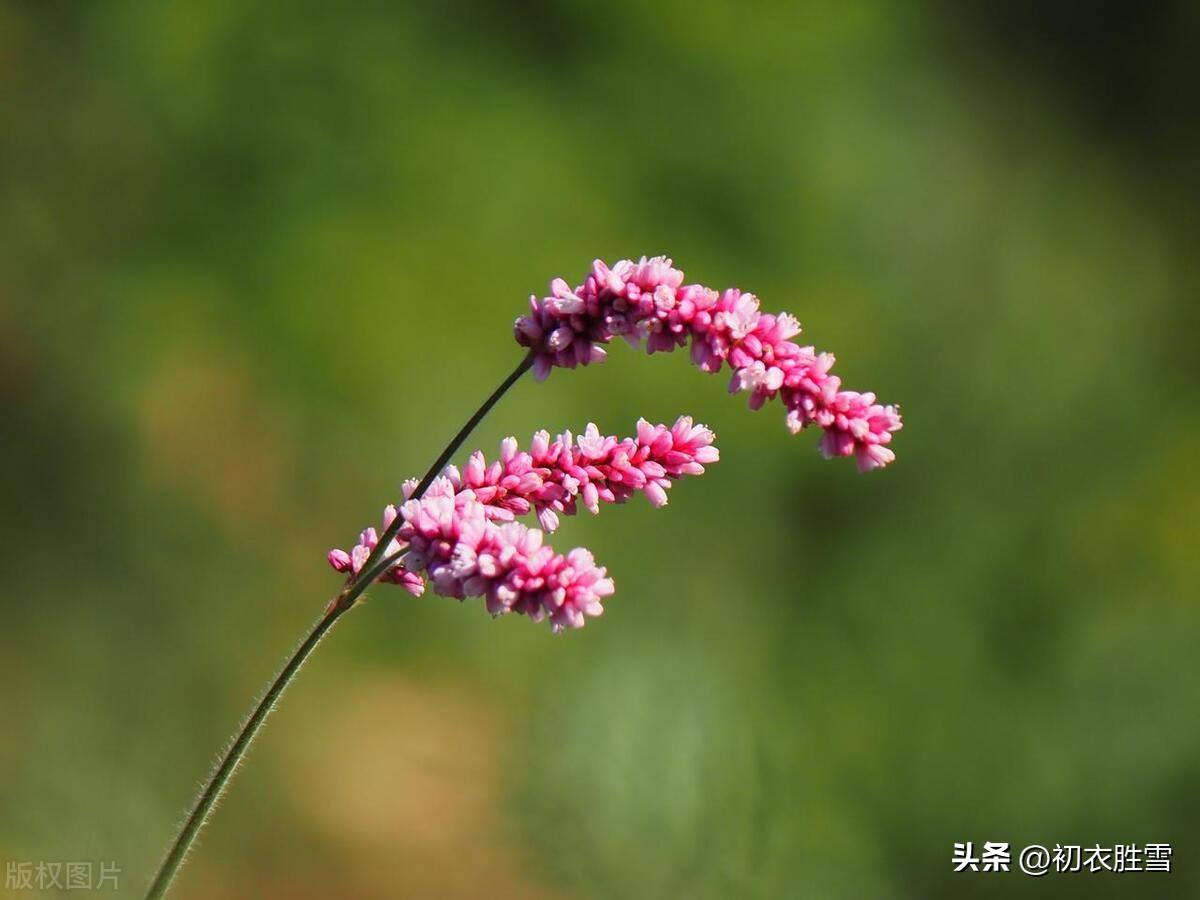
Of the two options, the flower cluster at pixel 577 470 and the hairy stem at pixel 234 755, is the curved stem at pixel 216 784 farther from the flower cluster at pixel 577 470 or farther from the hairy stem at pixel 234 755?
the flower cluster at pixel 577 470

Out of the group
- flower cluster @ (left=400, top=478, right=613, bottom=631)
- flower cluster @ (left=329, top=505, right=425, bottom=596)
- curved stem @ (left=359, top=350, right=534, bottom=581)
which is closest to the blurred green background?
flower cluster @ (left=329, top=505, right=425, bottom=596)

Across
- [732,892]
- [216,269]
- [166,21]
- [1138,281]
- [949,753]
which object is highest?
[1138,281]

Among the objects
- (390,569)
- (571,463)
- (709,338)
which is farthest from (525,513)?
(709,338)

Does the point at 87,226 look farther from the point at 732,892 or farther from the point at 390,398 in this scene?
the point at 732,892

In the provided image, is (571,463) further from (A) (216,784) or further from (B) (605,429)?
(B) (605,429)

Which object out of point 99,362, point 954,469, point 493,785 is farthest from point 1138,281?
point 99,362

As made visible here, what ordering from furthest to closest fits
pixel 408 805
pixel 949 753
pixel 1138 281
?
pixel 1138 281 → pixel 408 805 → pixel 949 753

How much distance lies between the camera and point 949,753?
237 inches

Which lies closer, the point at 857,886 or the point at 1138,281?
the point at 857,886

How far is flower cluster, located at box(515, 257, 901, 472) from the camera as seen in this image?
72.7 inches

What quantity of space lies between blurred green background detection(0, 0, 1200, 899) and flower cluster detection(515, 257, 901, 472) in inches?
96.4

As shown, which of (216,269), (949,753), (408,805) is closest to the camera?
(949,753)

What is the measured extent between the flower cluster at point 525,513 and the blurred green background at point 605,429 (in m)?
2.36

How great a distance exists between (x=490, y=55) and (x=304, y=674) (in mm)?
3973
